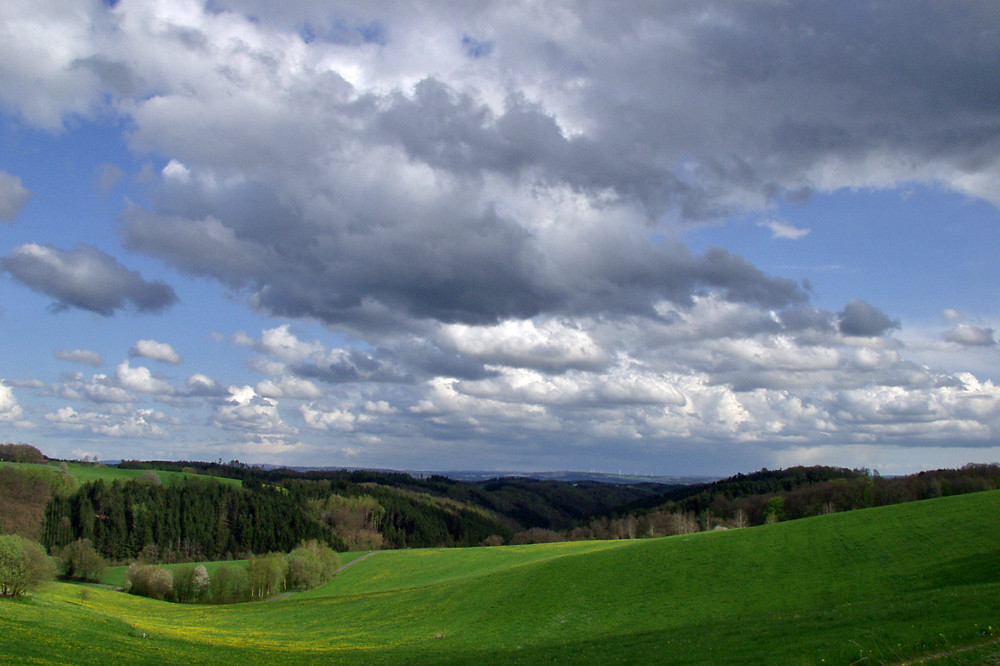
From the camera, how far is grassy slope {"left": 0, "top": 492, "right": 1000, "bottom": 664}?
2472 centimetres

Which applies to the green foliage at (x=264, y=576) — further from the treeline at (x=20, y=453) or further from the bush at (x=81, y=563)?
the treeline at (x=20, y=453)

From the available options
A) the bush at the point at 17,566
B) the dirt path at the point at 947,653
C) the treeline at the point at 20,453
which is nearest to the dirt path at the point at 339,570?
the bush at the point at 17,566

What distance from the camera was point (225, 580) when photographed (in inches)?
3829

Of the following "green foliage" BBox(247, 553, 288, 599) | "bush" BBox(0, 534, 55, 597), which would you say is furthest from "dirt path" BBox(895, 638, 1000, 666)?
"green foliage" BBox(247, 553, 288, 599)

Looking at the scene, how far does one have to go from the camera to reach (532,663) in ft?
94.0

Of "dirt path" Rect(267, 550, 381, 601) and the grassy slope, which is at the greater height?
the grassy slope

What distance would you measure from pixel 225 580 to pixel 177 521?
85.0 m

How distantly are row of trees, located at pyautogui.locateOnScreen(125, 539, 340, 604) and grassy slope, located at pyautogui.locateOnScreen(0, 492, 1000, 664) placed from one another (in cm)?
2437

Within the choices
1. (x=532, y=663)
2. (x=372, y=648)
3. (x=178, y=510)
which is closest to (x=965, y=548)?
(x=532, y=663)

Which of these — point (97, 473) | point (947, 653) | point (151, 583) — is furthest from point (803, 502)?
point (97, 473)

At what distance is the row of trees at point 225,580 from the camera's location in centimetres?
9506

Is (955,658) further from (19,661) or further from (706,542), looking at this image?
(706,542)

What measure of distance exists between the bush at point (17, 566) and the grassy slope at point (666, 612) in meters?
3.71

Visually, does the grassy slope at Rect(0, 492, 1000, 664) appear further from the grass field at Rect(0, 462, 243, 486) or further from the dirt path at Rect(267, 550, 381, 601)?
the grass field at Rect(0, 462, 243, 486)
